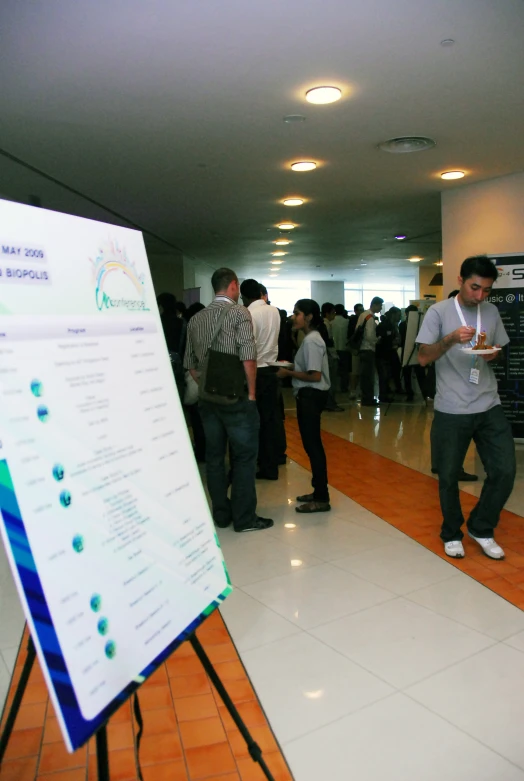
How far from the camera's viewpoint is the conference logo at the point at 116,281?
4.28 feet

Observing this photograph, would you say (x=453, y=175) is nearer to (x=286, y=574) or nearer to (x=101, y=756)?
(x=286, y=574)

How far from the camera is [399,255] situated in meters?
13.1

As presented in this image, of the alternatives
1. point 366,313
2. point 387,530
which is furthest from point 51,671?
point 366,313

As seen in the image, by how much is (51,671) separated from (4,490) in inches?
12.0

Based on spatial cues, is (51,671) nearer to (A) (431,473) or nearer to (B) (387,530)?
(B) (387,530)

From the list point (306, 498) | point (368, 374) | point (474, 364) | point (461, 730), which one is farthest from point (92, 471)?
point (368, 374)

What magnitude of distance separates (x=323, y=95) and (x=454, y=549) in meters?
2.81

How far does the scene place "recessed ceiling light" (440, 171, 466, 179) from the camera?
19.5 feet

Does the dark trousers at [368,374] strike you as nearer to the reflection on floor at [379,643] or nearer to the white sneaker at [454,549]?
the reflection on floor at [379,643]

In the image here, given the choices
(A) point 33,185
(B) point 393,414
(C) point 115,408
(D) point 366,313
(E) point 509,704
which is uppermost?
(A) point 33,185

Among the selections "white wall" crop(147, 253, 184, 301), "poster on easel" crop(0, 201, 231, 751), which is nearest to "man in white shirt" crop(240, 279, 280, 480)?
"poster on easel" crop(0, 201, 231, 751)

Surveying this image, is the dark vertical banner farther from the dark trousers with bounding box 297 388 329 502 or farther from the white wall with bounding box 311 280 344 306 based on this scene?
the white wall with bounding box 311 280 344 306

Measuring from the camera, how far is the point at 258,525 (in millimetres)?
3854

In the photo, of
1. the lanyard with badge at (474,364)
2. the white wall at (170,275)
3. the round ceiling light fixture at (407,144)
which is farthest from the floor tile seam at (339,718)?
the white wall at (170,275)
